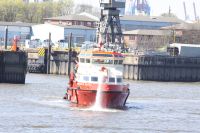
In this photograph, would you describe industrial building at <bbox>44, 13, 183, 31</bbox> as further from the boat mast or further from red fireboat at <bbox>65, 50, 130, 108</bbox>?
red fireboat at <bbox>65, 50, 130, 108</bbox>

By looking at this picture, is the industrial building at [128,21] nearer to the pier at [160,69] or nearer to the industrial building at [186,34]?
the industrial building at [186,34]

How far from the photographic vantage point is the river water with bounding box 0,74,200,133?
183ft

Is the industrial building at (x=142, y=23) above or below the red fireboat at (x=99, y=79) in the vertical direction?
above

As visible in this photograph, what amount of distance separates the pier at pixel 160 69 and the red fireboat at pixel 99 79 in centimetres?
4445

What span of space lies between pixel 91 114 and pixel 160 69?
52767 millimetres

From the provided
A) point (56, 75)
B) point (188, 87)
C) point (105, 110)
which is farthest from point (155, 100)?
point (56, 75)

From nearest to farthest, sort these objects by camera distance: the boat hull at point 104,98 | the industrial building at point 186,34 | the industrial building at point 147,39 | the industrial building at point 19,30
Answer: the boat hull at point 104,98 → the industrial building at point 147,39 → the industrial building at point 186,34 → the industrial building at point 19,30

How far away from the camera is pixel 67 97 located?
72.4 m

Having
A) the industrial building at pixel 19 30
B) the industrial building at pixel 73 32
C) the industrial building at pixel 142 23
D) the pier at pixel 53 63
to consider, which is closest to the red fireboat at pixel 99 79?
the pier at pixel 53 63

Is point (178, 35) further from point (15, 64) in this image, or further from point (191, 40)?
point (15, 64)

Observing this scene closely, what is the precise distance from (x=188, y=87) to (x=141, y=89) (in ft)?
34.9

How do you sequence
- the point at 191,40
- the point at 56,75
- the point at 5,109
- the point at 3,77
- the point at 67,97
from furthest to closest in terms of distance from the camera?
the point at 191,40 < the point at 56,75 < the point at 3,77 < the point at 67,97 < the point at 5,109

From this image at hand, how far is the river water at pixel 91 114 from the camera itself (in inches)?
2201

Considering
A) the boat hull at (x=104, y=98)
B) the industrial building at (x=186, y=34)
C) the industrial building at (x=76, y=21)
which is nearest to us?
the boat hull at (x=104, y=98)
